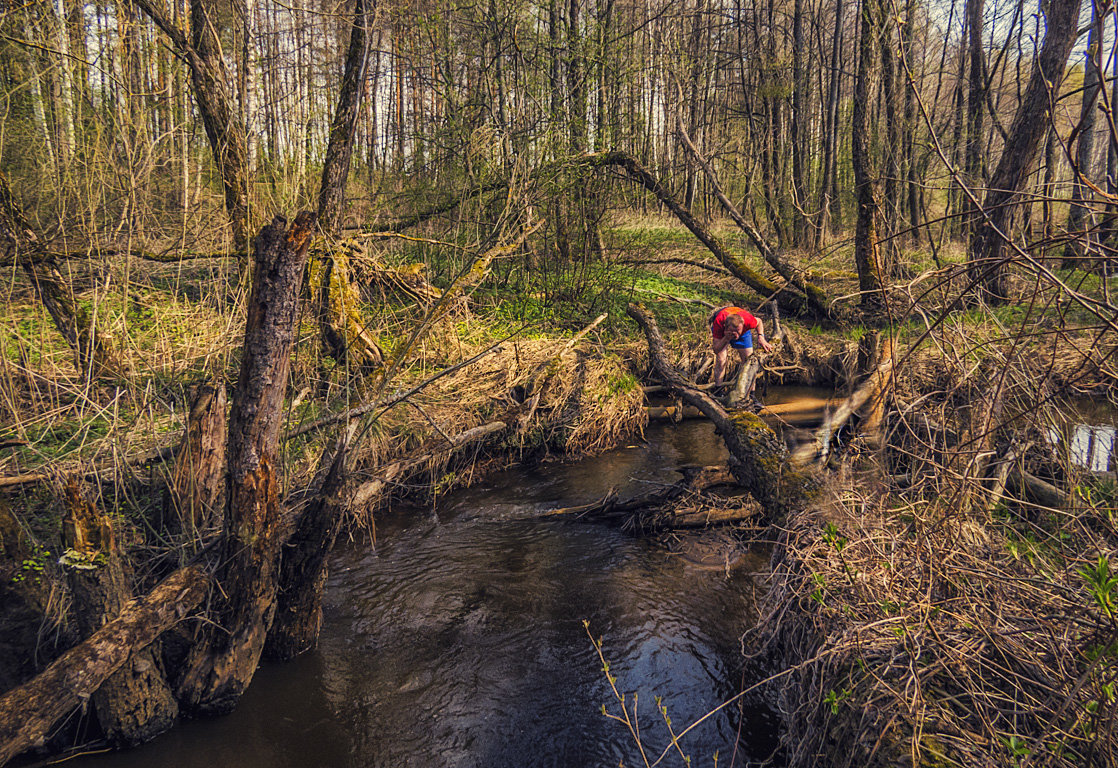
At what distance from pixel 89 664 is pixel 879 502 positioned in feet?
14.8

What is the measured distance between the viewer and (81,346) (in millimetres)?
5727

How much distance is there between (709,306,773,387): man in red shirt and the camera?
26.6 ft

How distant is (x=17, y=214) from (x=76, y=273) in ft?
2.38

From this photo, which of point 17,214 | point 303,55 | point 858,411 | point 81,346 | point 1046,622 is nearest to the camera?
point 1046,622

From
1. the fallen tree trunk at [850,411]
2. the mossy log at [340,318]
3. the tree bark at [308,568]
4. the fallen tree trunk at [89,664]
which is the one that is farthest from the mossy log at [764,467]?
the fallen tree trunk at [89,664]

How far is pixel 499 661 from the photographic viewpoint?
15.3 ft

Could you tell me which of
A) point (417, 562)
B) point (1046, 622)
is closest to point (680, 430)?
point (417, 562)

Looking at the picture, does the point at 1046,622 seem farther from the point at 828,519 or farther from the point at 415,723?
the point at 415,723

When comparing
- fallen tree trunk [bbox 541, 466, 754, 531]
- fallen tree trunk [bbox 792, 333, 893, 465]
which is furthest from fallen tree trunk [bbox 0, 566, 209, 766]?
fallen tree trunk [bbox 792, 333, 893, 465]

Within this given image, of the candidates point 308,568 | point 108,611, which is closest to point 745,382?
point 308,568

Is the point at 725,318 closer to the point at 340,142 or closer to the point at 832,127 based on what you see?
the point at 340,142

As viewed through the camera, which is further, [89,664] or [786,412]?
[786,412]

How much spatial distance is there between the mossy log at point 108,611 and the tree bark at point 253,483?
213mm

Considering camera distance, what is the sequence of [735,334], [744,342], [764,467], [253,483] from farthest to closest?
[744,342]
[735,334]
[764,467]
[253,483]
